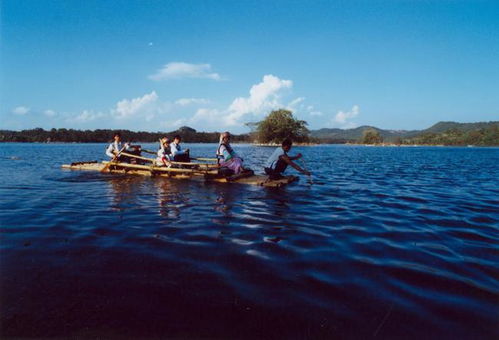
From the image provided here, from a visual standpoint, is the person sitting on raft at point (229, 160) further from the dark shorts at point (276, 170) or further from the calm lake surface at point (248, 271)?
the calm lake surface at point (248, 271)

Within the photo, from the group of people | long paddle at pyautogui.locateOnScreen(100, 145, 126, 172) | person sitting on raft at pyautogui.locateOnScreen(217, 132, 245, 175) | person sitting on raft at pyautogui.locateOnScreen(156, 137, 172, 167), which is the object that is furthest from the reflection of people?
person sitting on raft at pyautogui.locateOnScreen(217, 132, 245, 175)

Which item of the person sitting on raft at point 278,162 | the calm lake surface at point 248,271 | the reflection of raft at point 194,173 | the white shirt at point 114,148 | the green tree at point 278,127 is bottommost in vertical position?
the calm lake surface at point 248,271

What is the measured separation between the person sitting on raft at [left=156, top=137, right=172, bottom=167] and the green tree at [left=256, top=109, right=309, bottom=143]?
303 ft

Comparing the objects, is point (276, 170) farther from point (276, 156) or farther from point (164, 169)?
point (164, 169)

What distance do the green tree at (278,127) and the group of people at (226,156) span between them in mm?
92049

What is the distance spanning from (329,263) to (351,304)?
3.99 feet

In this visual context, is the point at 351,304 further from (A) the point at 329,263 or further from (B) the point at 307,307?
(A) the point at 329,263

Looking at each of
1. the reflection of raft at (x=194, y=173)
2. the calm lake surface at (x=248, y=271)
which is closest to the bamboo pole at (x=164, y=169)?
the reflection of raft at (x=194, y=173)

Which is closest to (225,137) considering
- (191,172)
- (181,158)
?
(191,172)

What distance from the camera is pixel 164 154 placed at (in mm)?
16344

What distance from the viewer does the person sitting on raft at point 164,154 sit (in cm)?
1588

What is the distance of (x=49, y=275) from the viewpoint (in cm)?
427

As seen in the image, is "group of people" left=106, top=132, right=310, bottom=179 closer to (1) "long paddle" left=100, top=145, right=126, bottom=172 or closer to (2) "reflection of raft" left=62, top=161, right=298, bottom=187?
(1) "long paddle" left=100, top=145, right=126, bottom=172

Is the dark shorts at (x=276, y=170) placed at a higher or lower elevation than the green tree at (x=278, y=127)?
lower
